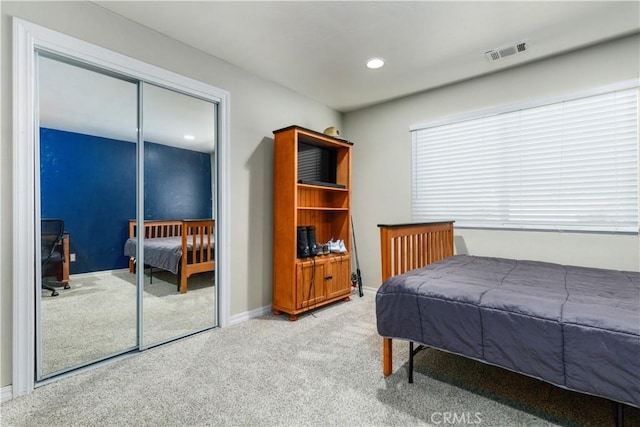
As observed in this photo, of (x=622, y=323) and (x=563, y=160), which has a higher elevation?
(x=563, y=160)

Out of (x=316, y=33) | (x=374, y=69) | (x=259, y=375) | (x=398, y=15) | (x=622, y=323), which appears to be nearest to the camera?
(x=622, y=323)

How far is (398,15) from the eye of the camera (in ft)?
6.68

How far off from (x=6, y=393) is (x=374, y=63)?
3324mm

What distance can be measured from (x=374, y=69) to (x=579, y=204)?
208 cm

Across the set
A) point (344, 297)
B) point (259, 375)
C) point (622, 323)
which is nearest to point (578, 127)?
point (622, 323)

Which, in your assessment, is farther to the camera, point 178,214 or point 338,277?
point 338,277

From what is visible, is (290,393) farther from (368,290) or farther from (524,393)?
(368,290)

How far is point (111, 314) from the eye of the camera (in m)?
2.12

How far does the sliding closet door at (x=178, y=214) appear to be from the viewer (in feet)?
7.50

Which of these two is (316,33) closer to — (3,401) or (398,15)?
(398,15)

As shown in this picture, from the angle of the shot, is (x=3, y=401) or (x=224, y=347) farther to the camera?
(x=224, y=347)

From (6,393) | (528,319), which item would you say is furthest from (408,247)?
(6,393)

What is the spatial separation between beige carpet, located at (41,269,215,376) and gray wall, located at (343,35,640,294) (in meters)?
2.09

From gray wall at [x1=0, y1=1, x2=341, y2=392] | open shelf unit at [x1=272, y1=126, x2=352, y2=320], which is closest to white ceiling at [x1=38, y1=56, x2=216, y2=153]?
gray wall at [x1=0, y1=1, x2=341, y2=392]
